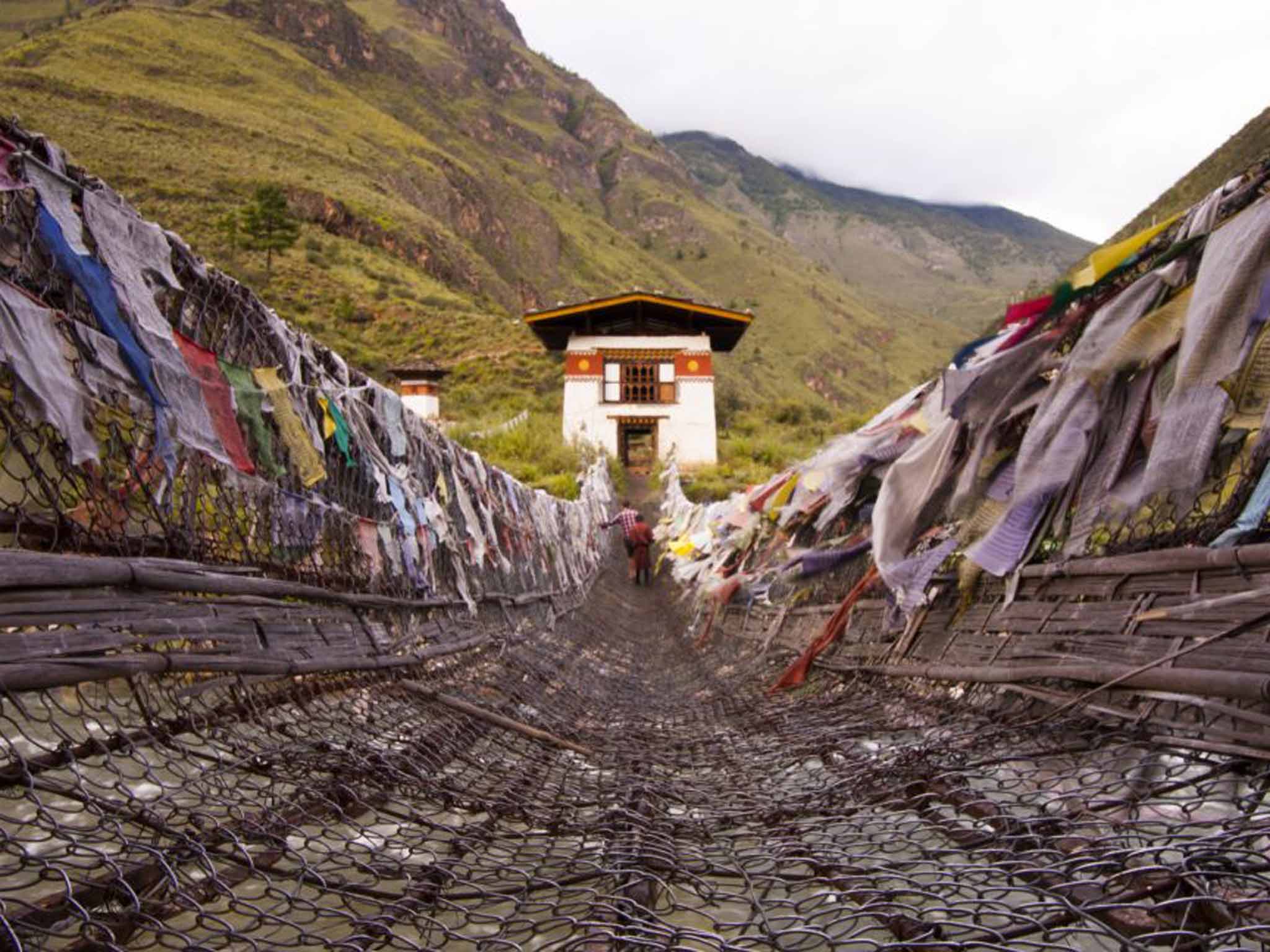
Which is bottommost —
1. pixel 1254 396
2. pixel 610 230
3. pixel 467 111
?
pixel 1254 396

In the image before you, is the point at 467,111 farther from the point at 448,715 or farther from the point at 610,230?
the point at 448,715

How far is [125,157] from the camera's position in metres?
39.2

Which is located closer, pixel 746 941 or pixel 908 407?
pixel 746 941

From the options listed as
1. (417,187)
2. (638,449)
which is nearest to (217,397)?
(638,449)

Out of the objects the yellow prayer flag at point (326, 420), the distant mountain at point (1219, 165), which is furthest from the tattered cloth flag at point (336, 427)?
the distant mountain at point (1219, 165)

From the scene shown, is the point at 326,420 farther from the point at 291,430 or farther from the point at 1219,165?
the point at 1219,165

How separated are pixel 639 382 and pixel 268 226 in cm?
2465

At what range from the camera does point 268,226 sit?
3666cm

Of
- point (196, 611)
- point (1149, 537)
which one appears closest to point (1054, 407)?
point (1149, 537)

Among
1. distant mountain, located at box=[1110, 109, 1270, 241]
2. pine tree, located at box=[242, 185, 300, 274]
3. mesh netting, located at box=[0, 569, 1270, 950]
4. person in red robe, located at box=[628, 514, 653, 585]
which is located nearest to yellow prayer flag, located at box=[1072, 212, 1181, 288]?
mesh netting, located at box=[0, 569, 1270, 950]

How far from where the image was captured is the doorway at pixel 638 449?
2462cm

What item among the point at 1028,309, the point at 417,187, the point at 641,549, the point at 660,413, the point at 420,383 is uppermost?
the point at 417,187

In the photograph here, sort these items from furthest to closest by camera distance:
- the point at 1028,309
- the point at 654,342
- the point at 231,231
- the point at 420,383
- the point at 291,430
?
the point at 231,231, the point at 654,342, the point at 420,383, the point at 1028,309, the point at 291,430

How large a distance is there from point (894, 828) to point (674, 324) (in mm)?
23831
